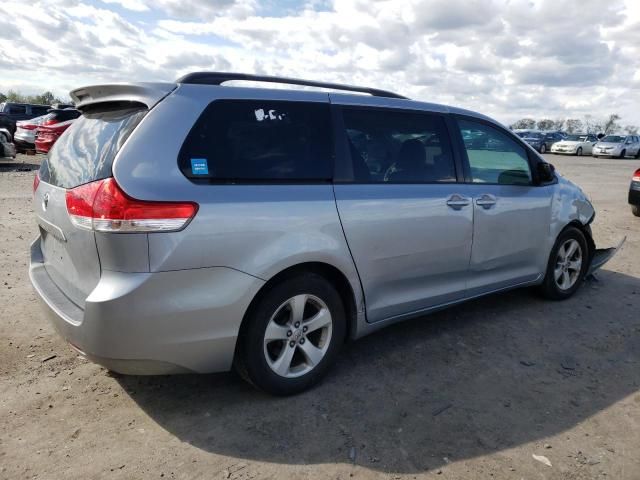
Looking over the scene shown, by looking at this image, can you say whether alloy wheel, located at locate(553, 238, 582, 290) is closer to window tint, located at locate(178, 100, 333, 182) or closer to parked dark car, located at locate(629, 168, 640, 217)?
window tint, located at locate(178, 100, 333, 182)

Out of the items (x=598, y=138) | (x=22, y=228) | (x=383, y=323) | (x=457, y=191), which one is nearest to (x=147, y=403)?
(x=383, y=323)

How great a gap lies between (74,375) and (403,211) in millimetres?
2404

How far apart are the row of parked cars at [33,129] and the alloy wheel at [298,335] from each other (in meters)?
12.9

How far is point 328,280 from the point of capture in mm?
3361

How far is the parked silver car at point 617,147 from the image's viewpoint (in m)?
33.0

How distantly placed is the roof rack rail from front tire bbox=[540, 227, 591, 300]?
7.46ft

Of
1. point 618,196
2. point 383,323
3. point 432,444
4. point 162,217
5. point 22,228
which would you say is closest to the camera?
point 162,217

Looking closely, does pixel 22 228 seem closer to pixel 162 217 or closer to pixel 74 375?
pixel 74 375

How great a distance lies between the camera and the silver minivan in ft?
8.68

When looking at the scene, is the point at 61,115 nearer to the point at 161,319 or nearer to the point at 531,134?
the point at 161,319

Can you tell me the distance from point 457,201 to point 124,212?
2392 millimetres

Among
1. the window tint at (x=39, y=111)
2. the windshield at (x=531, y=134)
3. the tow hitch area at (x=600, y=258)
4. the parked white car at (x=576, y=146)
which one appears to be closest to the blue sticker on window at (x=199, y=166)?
the tow hitch area at (x=600, y=258)

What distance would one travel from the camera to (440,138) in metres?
4.07

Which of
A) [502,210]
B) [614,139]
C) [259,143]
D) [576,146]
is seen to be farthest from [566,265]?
[614,139]
